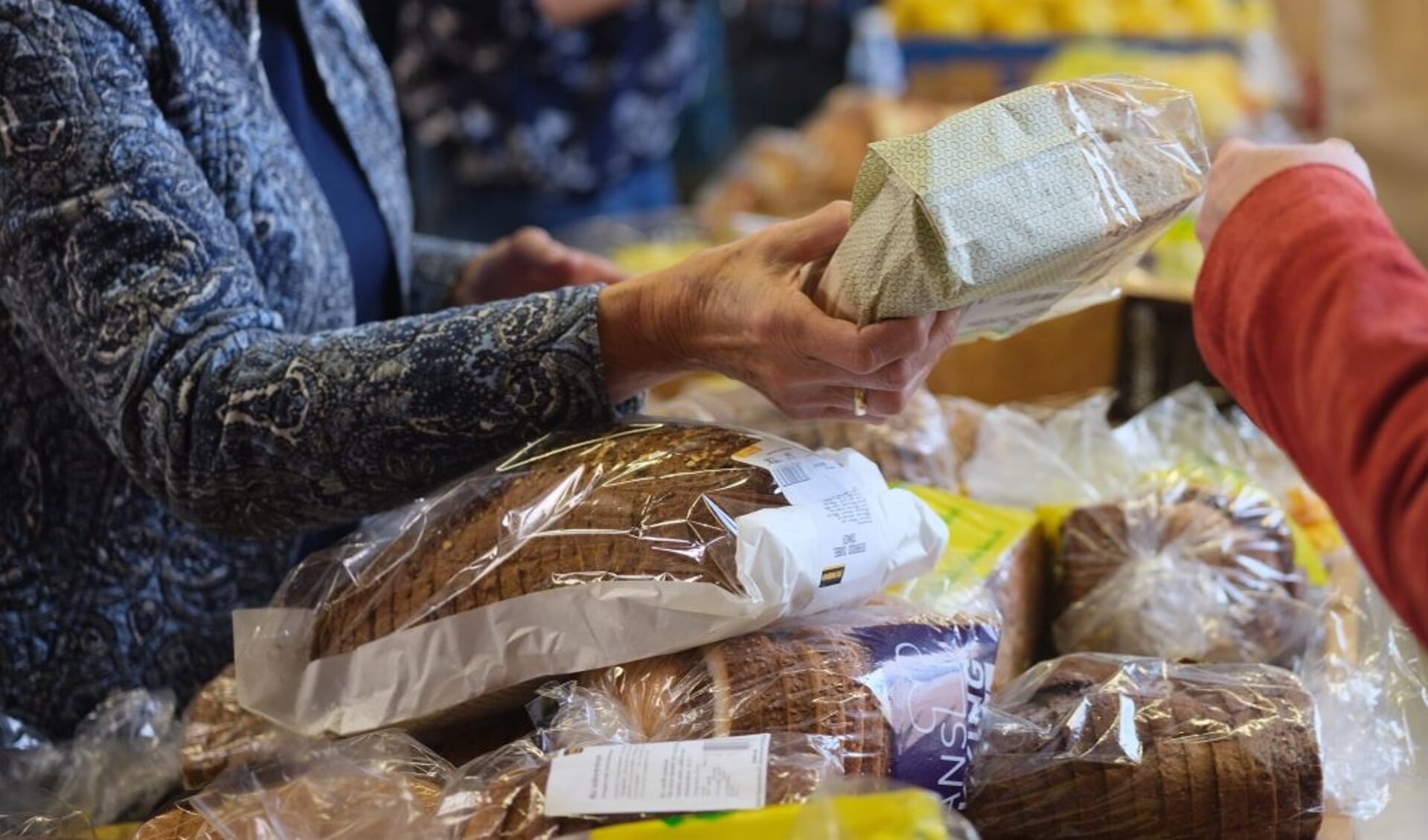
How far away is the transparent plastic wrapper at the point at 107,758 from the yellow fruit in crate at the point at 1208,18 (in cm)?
329

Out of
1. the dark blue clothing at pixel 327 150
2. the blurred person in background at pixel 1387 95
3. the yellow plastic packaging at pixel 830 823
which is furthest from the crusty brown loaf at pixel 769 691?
the blurred person in background at pixel 1387 95

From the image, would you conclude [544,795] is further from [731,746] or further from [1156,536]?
[1156,536]

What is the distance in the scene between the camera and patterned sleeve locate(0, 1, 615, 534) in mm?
963

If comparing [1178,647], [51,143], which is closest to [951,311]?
[1178,647]

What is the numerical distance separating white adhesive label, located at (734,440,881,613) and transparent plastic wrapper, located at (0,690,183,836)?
1.78ft

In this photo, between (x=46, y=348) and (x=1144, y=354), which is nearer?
(x=46, y=348)

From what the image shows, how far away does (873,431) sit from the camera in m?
1.28

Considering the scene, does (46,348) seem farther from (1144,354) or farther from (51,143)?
(1144,354)

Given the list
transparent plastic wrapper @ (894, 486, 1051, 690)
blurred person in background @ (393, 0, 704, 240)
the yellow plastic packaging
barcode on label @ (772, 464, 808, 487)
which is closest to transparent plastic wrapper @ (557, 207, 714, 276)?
blurred person in background @ (393, 0, 704, 240)

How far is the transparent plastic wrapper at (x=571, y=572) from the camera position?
2.86 ft

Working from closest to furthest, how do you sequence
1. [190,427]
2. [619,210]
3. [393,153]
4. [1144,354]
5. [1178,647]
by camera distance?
[190,427]
[1178,647]
[393,153]
[1144,354]
[619,210]

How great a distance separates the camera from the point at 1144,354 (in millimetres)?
1818

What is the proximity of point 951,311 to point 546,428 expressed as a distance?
0.97 ft

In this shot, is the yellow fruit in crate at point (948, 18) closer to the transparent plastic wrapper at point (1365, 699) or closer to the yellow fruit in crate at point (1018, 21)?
the yellow fruit in crate at point (1018, 21)
